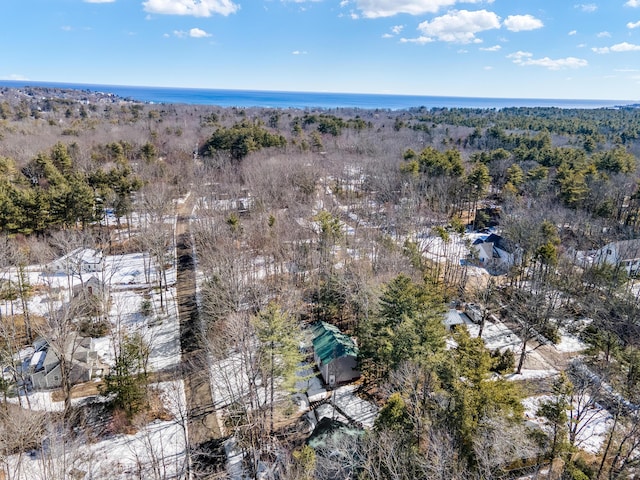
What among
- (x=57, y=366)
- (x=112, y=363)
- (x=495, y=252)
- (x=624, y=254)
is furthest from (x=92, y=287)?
(x=624, y=254)

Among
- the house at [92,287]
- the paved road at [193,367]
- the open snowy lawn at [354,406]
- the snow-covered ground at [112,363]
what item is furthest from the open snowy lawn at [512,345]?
the house at [92,287]

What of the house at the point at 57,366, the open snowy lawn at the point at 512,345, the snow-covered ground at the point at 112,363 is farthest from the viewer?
the open snowy lawn at the point at 512,345

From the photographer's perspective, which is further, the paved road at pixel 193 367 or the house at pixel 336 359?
the house at pixel 336 359

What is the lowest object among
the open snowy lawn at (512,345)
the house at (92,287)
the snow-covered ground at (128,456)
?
the snow-covered ground at (128,456)

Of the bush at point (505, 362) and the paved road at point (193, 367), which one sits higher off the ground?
the bush at point (505, 362)

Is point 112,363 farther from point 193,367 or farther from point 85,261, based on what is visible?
point 85,261

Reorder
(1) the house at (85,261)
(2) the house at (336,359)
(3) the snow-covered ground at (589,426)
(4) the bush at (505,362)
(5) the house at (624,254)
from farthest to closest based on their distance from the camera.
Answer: (5) the house at (624,254)
(1) the house at (85,261)
(4) the bush at (505,362)
(2) the house at (336,359)
(3) the snow-covered ground at (589,426)

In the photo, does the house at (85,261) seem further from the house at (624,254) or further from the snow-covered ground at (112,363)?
the house at (624,254)

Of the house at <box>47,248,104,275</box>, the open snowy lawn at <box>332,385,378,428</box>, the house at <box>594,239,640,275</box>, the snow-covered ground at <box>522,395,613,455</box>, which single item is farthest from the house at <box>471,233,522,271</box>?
the house at <box>47,248,104,275</box>
